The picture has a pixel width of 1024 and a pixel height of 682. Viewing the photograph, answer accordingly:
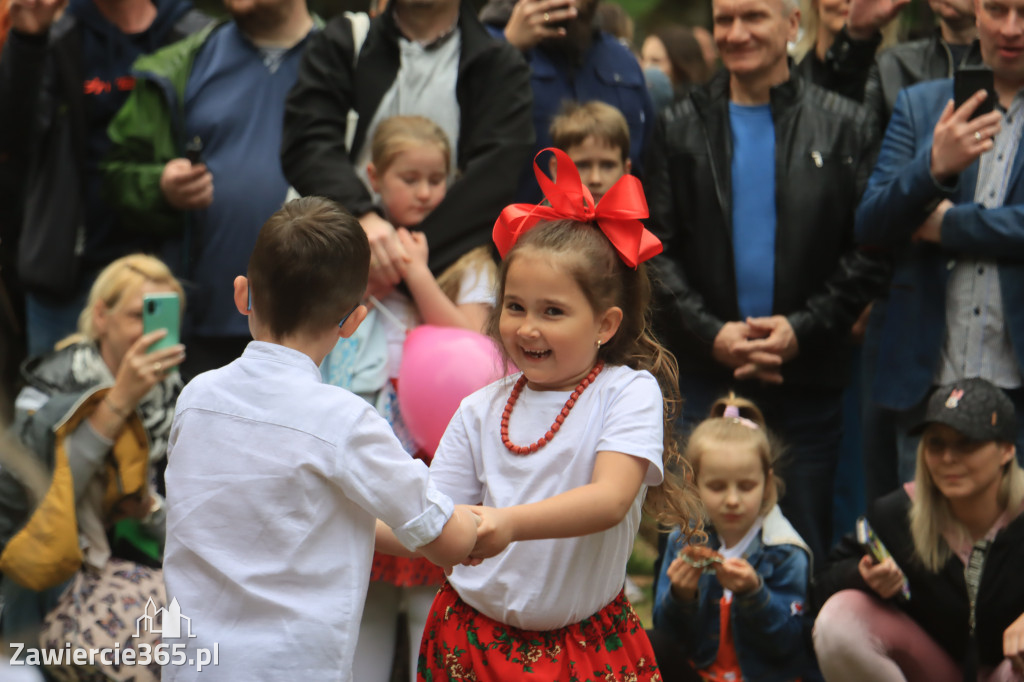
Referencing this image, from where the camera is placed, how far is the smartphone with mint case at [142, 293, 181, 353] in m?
4.05

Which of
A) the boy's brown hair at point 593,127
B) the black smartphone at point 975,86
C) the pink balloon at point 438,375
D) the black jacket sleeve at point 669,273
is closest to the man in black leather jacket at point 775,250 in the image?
the black jacket sleeve at point 669,273

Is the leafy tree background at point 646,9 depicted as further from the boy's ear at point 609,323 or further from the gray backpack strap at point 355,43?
the boy's ear at point 609,323

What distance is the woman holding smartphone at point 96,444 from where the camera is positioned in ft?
12.4

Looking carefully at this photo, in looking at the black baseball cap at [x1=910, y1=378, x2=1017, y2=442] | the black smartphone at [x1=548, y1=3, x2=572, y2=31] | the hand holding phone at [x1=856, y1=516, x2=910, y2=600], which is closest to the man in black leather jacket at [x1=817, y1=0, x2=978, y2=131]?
the black smartphone at [x1=548, y1=3, x2=572, y2=31]

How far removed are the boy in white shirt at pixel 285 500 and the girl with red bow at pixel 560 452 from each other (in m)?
0.28

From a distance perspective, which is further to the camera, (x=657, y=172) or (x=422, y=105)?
(x=657, y=172)

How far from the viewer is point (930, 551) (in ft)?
12.2

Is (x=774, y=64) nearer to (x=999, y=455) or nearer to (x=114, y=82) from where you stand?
(x=999, y=455)

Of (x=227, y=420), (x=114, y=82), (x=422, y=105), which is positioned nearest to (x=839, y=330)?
(x=422, y=105)

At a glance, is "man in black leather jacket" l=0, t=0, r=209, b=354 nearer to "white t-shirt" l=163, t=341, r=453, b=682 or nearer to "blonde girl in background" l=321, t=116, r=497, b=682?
"blonde girl in background" l=321, t=116, r=497, b=682

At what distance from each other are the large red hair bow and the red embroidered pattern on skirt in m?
1.15

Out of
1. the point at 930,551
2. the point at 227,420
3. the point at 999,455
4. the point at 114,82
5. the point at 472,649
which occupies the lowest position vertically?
the point at 930,551

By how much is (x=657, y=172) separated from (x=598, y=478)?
2185 mm

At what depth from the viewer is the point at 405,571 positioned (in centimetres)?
349
